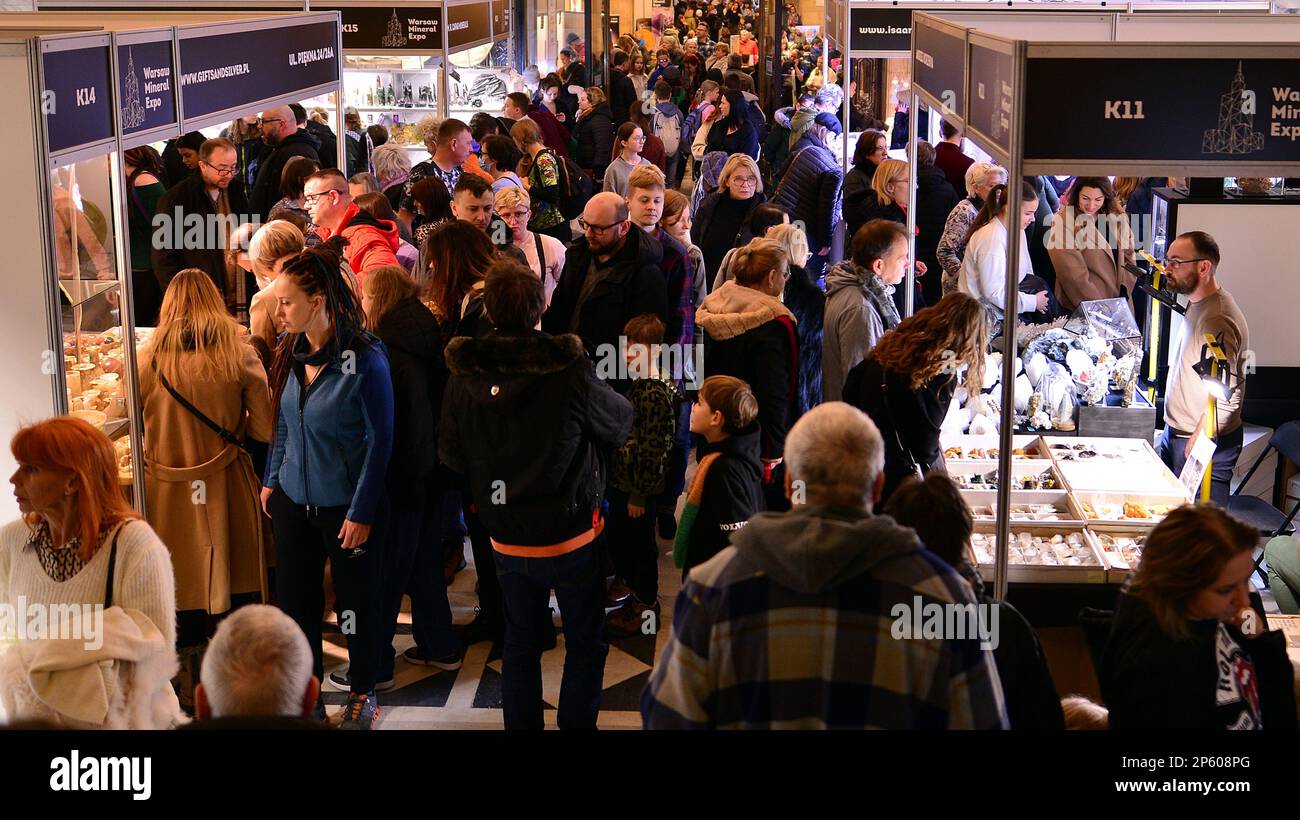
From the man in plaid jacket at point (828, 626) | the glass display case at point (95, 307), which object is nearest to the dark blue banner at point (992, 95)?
the man in plaid jacket at point (828, 626)

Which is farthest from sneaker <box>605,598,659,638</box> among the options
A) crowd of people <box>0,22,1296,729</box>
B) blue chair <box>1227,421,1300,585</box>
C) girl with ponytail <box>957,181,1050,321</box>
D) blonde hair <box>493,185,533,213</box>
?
blue chair <box>1227,421,1300,585</box>

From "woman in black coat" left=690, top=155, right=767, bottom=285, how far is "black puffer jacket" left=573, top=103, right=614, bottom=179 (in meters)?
4.43

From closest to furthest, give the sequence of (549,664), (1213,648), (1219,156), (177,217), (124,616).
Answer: (1213,648) → (124,616) → (1219,156) → (549,664) → (177,217)

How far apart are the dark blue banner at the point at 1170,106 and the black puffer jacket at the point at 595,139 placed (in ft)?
27.3

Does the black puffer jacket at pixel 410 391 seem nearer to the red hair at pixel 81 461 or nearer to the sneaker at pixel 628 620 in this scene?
the sneaker at pixel 628 620

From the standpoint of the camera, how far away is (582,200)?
9555 mm

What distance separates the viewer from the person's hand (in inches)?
160

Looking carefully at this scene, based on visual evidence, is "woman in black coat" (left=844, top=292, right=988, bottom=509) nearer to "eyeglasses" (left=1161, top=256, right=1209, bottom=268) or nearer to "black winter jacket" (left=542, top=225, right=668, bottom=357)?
"black winter jacket" (left=542, top=225, right=668, bottom=357)

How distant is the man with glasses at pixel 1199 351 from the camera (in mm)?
5223

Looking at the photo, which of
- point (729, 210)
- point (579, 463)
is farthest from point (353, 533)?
point (729, 210)

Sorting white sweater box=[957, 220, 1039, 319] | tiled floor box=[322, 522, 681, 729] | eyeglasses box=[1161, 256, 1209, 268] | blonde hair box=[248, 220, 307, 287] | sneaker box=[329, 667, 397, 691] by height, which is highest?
blonde hair box=[248, 220, 307, 287]
